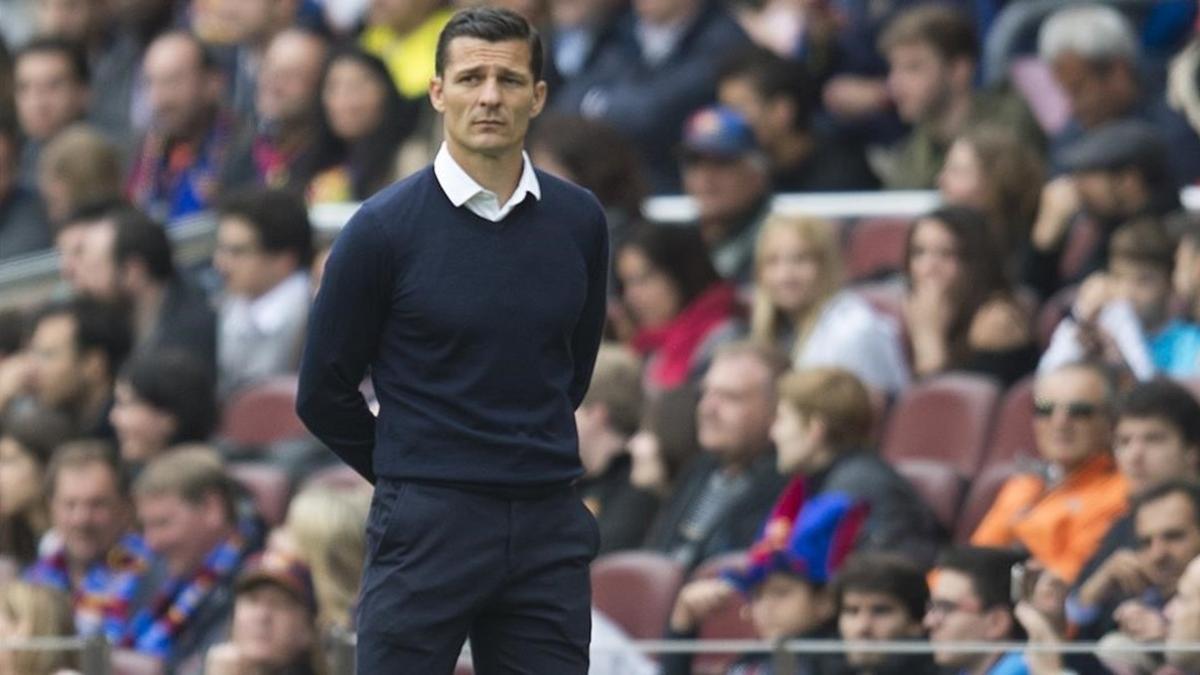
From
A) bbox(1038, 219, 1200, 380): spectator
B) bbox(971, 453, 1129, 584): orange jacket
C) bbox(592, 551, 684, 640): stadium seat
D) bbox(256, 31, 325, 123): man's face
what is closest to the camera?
bbox(971, 453, 1129, 584): orange jacket

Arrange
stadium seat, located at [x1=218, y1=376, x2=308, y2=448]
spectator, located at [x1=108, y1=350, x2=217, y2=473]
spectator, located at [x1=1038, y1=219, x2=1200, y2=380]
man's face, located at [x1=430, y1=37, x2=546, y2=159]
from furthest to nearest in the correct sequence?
stadium seat, located at [x1=218, y1=376, x2=308, y2=448]
spectator, located at [x1=108, y1=350, x2=217, y2=473]
spectator, located at [x1=1038, y1=219, x2=1200, y2=380]
man's face, located at [x1=430, y1=37, x2=546, y2=159]

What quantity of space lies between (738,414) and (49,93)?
5273 mm

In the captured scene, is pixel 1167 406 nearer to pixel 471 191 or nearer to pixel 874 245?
pixel 874 245

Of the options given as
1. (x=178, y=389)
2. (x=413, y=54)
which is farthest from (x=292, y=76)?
(x=178, y=389)

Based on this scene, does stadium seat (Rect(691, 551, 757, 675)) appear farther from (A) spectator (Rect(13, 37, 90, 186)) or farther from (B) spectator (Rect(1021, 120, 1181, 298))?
(A) spectator (Rect(13, 37, 90, 186))

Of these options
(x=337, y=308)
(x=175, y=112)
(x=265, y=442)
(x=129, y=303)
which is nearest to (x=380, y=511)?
(x=337, y=308)

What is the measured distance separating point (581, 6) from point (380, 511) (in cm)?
669

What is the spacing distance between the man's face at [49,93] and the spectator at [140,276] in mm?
2217

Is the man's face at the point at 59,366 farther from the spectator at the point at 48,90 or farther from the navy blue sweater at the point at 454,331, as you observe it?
the navy blue sweater at the point at 454,331

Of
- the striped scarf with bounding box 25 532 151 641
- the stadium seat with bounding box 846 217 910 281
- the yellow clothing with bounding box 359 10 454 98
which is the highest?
the yellow clothing with bounding box 359 10 454 98

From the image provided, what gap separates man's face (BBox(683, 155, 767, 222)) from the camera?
33.2 ft

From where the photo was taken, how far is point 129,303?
35.3 feet

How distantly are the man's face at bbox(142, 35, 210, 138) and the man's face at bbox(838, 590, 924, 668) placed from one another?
5.90 metres

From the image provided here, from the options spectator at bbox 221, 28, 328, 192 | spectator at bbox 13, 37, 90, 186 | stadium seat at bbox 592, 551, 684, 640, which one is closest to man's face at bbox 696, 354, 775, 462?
stadium seat at bbox 592, 551, 684, 640
